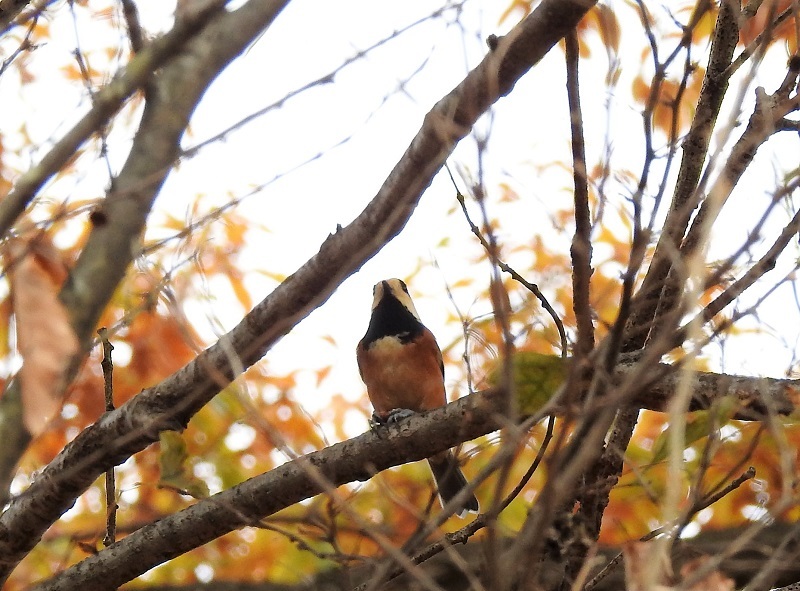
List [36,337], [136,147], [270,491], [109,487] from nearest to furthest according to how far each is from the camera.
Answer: [36,337]
[136,147]
[270,491]
[109,487]

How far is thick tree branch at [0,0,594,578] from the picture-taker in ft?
7.86

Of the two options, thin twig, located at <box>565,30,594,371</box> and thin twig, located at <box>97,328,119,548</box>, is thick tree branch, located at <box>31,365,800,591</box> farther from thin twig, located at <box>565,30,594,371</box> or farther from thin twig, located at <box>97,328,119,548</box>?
thin twig, located at <box>565,30,594,371</box>

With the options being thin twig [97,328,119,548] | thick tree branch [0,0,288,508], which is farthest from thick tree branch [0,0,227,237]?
thin twig [97,328,119,548]

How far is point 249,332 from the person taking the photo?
2877 mm

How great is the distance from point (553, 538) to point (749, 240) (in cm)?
148

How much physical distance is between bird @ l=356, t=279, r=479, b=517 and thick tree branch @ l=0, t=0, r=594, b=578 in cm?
183

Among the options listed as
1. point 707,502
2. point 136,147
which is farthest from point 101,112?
point 707,502

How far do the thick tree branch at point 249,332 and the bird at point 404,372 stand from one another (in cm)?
183

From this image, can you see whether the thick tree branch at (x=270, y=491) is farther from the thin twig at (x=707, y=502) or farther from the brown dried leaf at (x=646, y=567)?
the brown dried leaf at (x=646, y=567)

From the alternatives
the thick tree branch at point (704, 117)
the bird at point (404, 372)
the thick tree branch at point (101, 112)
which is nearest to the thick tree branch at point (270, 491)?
the thick tree branch at point (704, 117)

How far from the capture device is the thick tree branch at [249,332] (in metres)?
2.40

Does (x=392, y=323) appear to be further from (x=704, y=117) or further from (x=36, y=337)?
(x=36, y=337)

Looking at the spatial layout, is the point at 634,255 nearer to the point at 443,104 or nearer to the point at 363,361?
the point at 443,104

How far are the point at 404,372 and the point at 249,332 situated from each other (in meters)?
1.92
